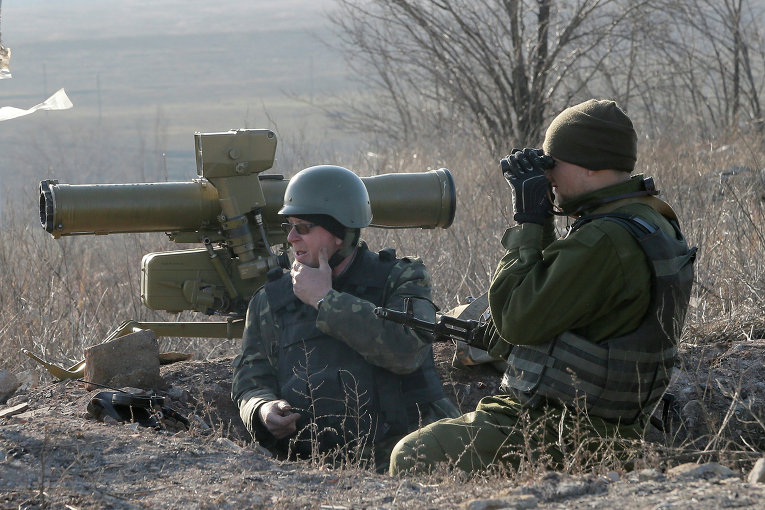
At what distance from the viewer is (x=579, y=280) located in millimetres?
3385

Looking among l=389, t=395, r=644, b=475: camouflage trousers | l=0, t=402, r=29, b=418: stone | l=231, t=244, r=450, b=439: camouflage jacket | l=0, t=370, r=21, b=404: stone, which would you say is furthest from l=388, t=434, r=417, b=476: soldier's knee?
l=0, t=370, r=21, b=404: stone

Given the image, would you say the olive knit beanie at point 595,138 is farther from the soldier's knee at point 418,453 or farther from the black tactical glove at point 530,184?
the soldier's knee at point 418,453

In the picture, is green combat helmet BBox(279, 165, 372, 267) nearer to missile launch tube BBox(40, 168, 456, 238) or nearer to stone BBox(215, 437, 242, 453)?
missile launch tube BBox(40, 168, 456, 238)

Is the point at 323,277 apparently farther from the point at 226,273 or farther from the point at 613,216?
the point at 613,216

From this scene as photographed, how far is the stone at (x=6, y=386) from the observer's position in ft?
16.5

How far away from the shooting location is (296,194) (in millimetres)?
4355

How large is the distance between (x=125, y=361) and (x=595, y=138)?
2.50 m

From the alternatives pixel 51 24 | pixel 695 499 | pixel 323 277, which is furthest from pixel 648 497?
pixel 51 24

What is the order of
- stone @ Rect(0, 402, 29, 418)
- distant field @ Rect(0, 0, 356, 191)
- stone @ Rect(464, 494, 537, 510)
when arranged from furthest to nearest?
distant field @ Rect(0, 0, 356, 191)
stone @ Rect(0, 402, 29, 418)
stone @ Rect(464, 494, 537, 510)

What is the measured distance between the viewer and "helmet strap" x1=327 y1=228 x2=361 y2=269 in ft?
14.4

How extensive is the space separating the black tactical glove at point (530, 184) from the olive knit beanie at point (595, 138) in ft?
0.27

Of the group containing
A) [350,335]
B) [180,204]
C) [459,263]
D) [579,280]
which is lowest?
[459,263]

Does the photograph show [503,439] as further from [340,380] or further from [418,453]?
[340,380]

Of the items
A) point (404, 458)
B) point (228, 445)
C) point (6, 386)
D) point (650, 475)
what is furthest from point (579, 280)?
point (6, 386)
